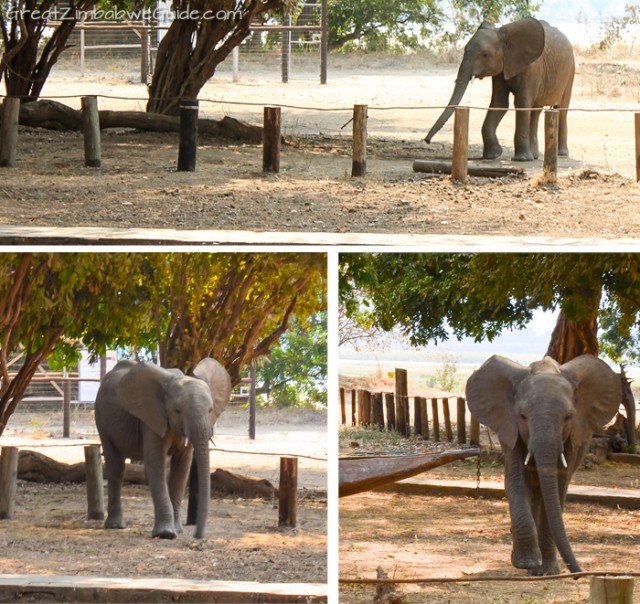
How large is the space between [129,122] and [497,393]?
32.3ft

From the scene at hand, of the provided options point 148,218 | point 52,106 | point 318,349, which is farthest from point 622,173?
point 318,349

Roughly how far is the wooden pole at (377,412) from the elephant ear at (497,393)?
25.5 inches

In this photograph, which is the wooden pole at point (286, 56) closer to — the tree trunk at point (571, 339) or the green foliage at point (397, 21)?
the green foliage at point (397, 21)

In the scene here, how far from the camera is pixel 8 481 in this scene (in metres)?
7.06

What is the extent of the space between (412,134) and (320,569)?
1130 cm

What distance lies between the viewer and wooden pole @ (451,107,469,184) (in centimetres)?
1218

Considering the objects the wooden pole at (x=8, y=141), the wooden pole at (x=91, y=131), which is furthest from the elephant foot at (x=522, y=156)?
the wooden pole at (x=8, y=141)

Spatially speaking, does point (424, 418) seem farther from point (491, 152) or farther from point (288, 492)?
point (491, 152)

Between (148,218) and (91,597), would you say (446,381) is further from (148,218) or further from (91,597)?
(148,218)

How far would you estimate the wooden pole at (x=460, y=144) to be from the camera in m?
12.2

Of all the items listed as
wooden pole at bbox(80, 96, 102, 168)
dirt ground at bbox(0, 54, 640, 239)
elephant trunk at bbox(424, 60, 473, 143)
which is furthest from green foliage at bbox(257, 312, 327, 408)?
elephant trunk at bbox(424, 60, 473, 143)

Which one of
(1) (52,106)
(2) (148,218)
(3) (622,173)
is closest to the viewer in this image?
(2) (148,218)

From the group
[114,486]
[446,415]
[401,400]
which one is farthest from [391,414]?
[114,486]

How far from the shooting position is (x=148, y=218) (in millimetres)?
10703
